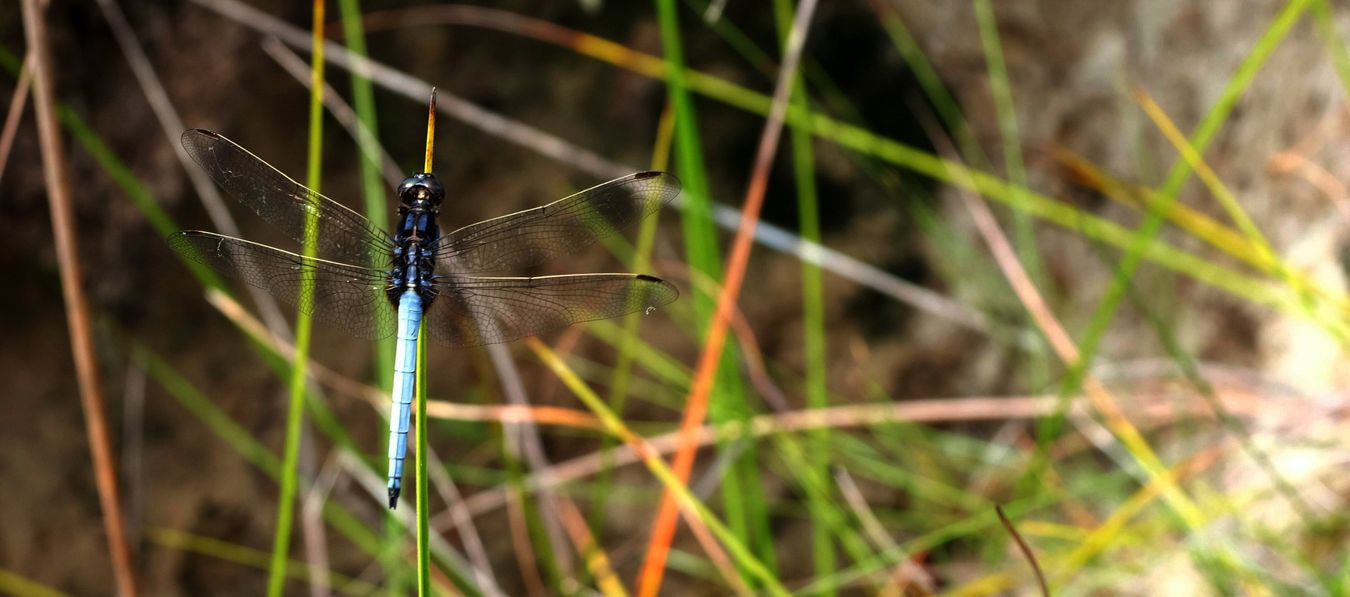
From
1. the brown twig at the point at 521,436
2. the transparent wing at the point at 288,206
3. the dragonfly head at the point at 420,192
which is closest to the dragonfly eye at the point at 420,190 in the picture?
the dragonfly head at the point at 420,192

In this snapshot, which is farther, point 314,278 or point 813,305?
point 813,305

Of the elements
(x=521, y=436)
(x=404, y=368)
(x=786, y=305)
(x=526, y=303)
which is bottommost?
(x=404, y=368)

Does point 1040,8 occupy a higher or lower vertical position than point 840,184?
higher

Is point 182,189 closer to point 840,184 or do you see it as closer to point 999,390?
point 840,184

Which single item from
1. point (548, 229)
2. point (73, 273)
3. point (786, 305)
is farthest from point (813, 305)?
point (73, 273)

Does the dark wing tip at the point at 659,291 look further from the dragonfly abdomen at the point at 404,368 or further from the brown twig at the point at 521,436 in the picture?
the brown twig at the point at 521,436

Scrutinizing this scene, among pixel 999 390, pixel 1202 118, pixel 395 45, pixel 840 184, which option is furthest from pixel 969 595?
pixel 395 45

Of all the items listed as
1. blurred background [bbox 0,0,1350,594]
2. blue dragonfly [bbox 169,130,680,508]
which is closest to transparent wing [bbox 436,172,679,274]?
blue dragonfly [bbox 169,130,680,508]

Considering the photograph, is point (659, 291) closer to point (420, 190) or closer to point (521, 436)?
point (420, 190)
